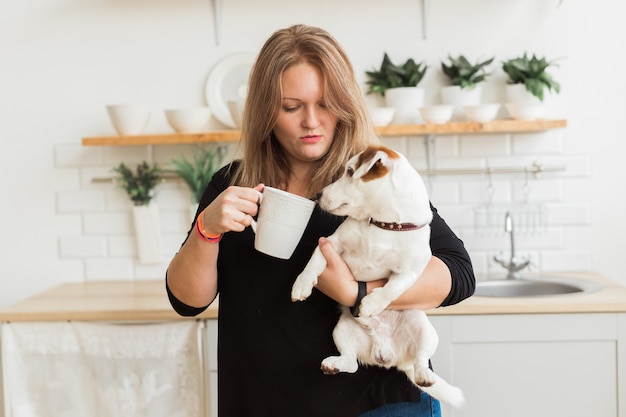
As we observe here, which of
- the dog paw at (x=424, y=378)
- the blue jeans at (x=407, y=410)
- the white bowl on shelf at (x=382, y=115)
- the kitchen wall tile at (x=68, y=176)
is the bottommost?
the blue jeans at (x=407, y=410)

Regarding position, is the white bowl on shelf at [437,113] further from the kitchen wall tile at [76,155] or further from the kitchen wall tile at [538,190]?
the kitchen wall tile at [76,155]

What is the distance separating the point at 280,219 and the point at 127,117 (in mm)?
1787

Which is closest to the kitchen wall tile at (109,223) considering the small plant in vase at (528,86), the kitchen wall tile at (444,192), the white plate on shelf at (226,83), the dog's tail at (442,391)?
the white plate on shelf at (226,83)

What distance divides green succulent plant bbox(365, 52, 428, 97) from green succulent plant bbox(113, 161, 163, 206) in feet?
3.02

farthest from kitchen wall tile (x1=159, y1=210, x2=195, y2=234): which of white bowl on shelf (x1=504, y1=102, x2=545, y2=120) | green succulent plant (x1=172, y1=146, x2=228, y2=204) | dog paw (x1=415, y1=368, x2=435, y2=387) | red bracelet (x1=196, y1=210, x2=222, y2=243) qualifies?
dog paw (x1=415, y1=368, x2=435, y2=387)

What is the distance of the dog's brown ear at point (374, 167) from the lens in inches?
52.5

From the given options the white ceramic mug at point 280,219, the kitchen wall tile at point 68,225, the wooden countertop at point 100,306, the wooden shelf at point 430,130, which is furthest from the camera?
the kitchen wall tile at point 68,225

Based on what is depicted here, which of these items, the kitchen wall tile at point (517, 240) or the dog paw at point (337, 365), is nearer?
the dog paw at point (337, 365)

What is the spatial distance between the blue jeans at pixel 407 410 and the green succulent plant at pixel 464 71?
5.42 ft

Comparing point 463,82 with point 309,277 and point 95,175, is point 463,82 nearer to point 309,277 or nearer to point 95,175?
point 95,175

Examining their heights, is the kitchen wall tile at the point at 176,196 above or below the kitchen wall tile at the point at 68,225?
above

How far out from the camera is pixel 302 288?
1.38 metres

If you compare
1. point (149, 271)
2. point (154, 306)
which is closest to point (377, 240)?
point (154, 306)

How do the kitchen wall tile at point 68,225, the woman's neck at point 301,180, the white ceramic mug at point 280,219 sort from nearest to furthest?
1. the white ceramic mug at point 280,219
2. the woman's neck at point 301,180
3. the kitchen wall tile at point 68,225
